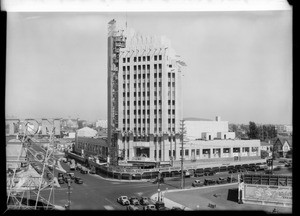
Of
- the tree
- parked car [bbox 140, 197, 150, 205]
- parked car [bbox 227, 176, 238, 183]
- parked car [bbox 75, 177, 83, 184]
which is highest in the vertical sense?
the tree

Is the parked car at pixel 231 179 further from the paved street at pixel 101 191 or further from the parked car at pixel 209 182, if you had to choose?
the paved street at pixel 101 191

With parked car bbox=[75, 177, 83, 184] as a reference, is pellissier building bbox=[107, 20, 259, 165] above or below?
above

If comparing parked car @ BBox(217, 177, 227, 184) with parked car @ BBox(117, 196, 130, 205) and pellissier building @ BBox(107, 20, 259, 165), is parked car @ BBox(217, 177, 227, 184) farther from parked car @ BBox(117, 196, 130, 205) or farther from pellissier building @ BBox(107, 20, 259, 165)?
parked car @ BBox(117, 196, 130, 205)

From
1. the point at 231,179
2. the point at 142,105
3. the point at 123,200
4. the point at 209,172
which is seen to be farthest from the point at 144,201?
the point at 209,172

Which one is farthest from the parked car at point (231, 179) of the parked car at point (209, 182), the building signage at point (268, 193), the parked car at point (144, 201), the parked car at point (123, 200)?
the parked car at point (123, 200)

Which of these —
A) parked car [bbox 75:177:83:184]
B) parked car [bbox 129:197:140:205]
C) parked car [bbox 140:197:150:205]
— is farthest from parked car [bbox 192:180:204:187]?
parked car [bbox 75:177:83:184]

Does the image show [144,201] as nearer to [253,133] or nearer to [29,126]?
[29,126]
